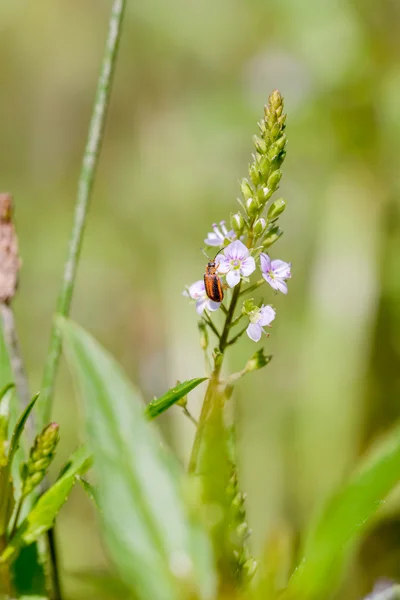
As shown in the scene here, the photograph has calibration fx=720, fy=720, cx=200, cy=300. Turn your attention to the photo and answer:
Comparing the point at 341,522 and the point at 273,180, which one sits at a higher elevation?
the point at 273,180

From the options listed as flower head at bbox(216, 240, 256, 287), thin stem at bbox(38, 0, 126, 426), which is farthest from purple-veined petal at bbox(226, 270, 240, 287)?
thin stem at bbox(38, 0, 126, 426)

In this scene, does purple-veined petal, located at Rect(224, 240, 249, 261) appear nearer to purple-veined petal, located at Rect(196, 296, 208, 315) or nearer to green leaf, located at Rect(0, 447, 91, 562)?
purple-veined petal, located at Rect(196, 296, 208, 315)

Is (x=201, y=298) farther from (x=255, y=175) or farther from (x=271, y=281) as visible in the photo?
(x=255, y=175)

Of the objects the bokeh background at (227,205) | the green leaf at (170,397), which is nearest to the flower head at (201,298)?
the green leaf at (170,397)

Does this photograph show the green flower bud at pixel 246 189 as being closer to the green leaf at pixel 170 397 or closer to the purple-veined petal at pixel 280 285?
the purple-veined petal at pixel 280 285

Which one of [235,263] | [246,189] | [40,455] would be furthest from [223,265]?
[40,455]
